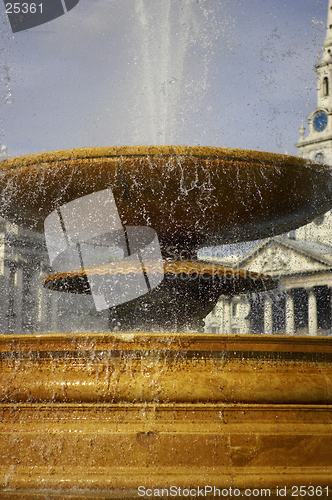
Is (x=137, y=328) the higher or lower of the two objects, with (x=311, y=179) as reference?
lower

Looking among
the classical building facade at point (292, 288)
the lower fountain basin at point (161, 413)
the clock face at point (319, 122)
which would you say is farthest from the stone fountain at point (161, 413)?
the clock face at point (319, 122)

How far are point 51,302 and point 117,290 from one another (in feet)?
74.4

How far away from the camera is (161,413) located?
2271mm

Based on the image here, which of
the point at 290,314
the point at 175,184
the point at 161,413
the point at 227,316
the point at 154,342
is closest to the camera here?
the point at 161,413

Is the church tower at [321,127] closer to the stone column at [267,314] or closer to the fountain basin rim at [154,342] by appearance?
the stone column at [267,314]

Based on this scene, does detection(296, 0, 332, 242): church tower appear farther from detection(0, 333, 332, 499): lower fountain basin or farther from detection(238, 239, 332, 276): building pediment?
detection(0, 333, 332, 499): lower fountain basin

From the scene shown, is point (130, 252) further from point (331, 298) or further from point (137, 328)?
point (331, 298)

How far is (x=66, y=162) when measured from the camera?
3391 millimetres

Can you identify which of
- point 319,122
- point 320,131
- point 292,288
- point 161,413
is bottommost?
point 292,288

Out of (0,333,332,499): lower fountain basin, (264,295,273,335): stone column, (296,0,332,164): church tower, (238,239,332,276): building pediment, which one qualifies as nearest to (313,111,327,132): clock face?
(296,0,332,164): church tower

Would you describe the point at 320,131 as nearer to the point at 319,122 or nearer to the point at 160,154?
the point at 319,122

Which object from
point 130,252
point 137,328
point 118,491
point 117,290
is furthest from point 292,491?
point 137,328

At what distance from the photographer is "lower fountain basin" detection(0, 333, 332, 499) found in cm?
216

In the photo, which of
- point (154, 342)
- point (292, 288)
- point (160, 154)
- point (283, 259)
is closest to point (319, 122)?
point (283, 259)
